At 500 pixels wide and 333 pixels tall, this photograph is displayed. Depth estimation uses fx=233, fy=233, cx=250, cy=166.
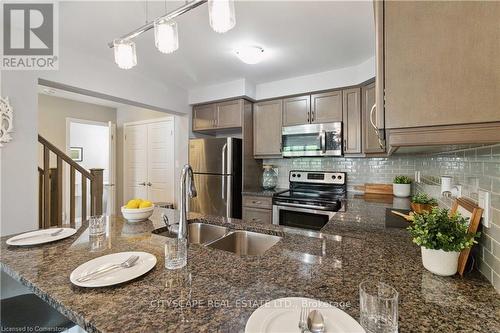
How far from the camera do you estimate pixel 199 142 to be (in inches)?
136

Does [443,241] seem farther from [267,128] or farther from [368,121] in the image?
[267,128]

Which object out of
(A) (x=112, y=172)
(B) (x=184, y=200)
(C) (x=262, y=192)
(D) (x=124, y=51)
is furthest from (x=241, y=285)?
(A) (x=112, y=172)

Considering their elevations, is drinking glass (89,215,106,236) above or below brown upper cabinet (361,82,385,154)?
below

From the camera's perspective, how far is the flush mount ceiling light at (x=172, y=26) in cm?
104

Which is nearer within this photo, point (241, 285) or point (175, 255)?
point (241, 285)

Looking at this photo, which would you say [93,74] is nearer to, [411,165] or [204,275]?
[204,275]

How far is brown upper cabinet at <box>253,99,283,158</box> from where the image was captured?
327 centimetres

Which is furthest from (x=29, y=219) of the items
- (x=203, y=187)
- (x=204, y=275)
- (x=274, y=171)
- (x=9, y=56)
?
(x=274, y=171)

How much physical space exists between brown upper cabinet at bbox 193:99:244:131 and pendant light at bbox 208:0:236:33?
7.23ft

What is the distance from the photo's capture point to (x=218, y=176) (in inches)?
129

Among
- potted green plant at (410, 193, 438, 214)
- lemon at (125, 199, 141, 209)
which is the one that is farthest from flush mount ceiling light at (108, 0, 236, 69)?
potted green plant at (410, 193, 438, 214)

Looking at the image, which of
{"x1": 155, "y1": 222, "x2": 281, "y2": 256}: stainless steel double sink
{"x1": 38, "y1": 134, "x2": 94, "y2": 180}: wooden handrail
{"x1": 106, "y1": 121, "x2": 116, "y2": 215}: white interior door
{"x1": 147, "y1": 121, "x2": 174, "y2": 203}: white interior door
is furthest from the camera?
{"x1": 106, "y1": 121, "x2": 116, "y2": 215}: white interior door

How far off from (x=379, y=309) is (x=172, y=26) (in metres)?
1.44

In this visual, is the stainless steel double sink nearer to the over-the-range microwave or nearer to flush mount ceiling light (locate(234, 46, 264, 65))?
flush mount ceiling light (locate(234, 46, 264, 65))
